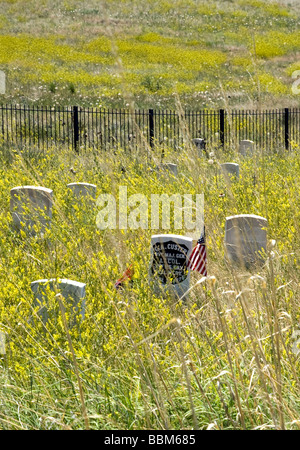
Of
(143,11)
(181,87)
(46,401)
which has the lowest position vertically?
(46,401)

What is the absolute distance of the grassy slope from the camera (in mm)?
26969

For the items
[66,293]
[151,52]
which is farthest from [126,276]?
[151,52]

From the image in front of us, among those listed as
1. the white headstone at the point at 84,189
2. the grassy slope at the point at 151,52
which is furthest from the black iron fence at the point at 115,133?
the white headstone at the point at 84,189

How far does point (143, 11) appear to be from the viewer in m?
49.2

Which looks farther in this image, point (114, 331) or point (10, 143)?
point (10, 143)

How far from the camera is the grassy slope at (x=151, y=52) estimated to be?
2697cm

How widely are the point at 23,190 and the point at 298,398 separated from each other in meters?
5.29

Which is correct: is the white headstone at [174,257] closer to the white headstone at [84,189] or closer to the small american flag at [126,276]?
the small american flag at [126,276]

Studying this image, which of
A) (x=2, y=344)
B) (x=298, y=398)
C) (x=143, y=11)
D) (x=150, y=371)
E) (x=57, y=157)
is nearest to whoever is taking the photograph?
(x=298, y=398)

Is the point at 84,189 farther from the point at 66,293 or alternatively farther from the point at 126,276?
the point at 66,293

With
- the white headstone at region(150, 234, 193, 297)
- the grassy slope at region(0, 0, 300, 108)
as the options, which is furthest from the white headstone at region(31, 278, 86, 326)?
the grassy slope at region(0, 0, 300, 108)

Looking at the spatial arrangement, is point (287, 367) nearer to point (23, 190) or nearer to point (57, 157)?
point (23, 190)

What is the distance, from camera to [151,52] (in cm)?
3806
